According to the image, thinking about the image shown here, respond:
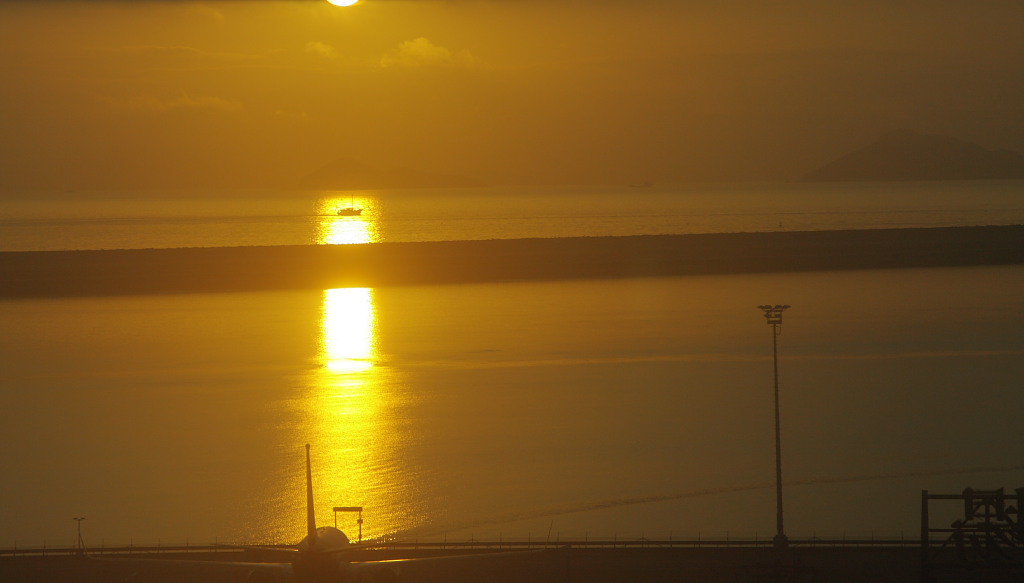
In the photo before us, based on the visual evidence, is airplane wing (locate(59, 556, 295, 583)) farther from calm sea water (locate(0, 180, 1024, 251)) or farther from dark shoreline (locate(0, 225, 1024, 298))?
calm sea water (locate(0, 180, 1024, 251))

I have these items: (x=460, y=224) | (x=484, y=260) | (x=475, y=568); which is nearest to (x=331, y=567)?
(x=475, y=568)

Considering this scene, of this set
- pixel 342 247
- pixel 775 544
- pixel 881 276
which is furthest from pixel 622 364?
pixel 342 247

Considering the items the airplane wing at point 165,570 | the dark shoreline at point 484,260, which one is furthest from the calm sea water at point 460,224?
the airplane wing at point 165,570

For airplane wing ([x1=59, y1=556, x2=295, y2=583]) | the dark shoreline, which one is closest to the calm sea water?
the dark shoreline

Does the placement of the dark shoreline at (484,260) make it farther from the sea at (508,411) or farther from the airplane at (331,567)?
the airplane at (331,567)

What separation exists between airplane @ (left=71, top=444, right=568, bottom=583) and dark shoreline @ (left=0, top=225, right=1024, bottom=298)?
4075 cm

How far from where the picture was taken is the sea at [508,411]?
1752 centimetres

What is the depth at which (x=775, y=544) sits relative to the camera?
42.9ft

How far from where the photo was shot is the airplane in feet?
37.8

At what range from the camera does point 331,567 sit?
11.5 m

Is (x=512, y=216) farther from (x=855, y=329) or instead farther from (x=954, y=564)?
(x=954, y=564)

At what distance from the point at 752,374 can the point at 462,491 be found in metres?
12.5

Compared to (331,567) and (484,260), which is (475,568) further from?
(484,260)

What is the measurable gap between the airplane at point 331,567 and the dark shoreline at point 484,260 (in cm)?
4075
